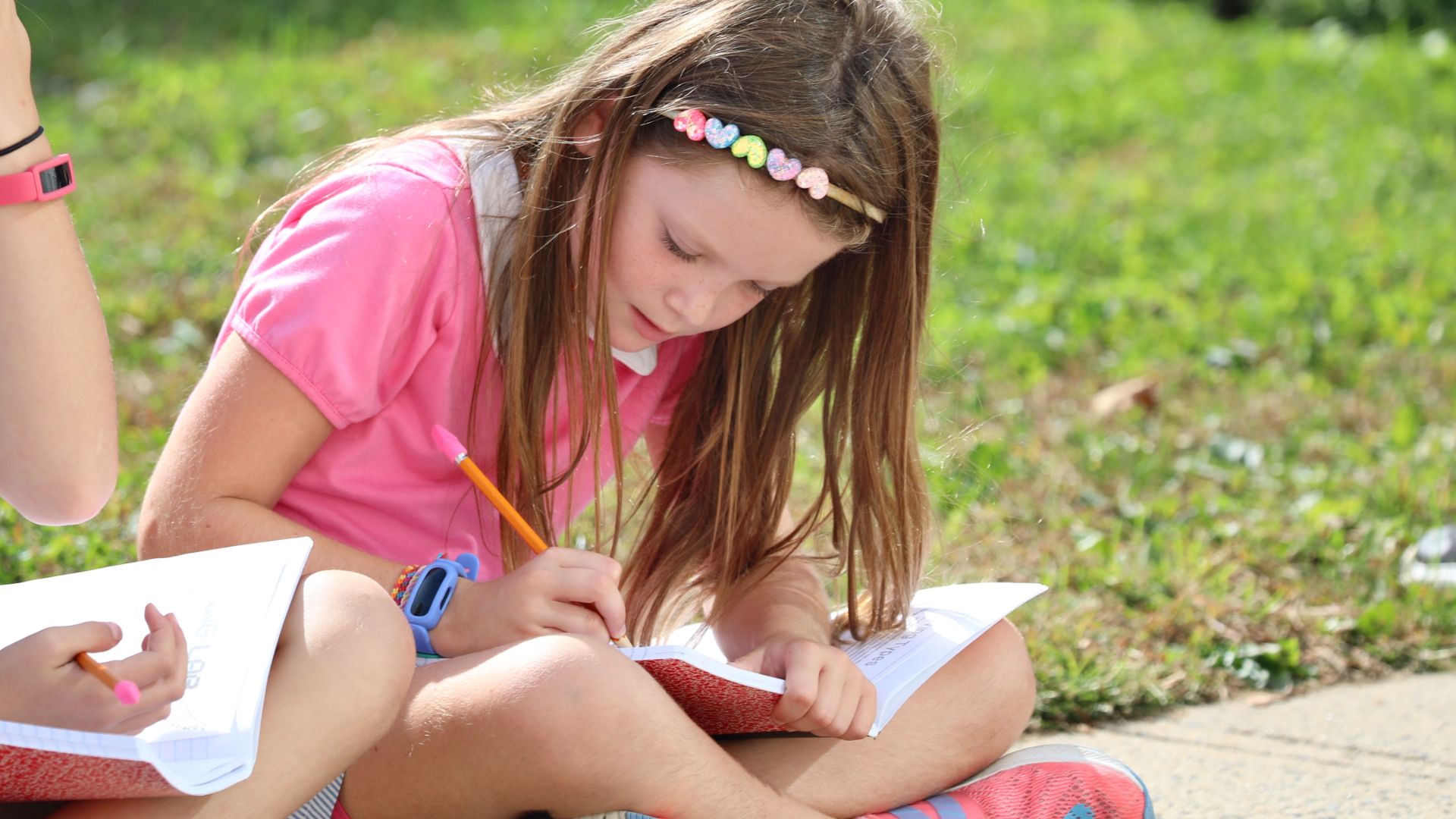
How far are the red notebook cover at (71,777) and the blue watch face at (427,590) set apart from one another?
1.36 feet

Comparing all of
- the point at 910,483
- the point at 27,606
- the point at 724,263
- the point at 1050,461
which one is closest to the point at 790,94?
the point at 724,263

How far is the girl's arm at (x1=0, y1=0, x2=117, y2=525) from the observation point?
4.42 ft

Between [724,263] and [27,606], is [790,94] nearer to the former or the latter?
[724,263]

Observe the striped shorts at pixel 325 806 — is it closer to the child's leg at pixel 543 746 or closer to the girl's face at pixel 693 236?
the child's leg at pixel 543 746

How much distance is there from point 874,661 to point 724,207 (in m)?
0.56

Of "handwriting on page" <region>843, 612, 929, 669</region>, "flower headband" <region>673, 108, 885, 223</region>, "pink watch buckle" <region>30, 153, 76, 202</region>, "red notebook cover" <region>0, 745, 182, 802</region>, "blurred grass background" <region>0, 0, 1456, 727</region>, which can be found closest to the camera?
"red notebook cover" <region>0, 745, 182, 802</region>

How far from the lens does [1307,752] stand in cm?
209

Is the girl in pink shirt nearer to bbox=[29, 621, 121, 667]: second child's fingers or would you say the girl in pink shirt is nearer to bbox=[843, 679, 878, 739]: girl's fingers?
bbox=[843, 679, 878, 739]: girl's fingers

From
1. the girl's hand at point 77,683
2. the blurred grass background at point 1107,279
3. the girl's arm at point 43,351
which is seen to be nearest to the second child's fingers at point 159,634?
the girl's hand at point 77,683

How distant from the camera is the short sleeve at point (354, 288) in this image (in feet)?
5.29

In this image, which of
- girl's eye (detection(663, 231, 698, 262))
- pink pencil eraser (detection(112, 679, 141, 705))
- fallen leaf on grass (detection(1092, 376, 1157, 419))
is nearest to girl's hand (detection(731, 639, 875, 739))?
girl's eye (detection(663, 231, 698, 262))

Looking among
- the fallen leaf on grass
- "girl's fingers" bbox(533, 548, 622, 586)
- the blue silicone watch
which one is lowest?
the fallen leaf on grass

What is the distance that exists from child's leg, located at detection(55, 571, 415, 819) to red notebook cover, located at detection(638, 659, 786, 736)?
252 millimetres

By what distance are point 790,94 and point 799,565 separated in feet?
2.08
